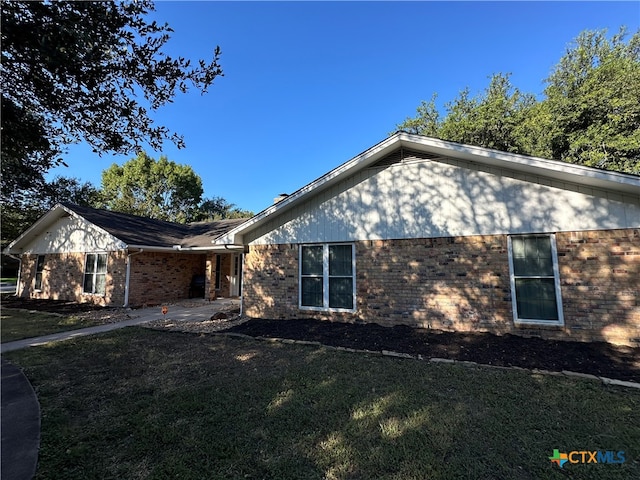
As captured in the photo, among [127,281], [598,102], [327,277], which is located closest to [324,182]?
[327,277]

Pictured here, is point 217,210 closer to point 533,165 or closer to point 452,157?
point 452,157

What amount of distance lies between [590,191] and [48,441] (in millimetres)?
9684

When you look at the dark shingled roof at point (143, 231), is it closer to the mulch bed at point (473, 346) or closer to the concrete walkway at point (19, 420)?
the concrete walkway at point (19, 420)

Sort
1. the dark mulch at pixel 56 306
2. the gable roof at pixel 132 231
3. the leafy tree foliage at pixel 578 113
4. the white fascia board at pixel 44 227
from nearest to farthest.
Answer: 1. the dark mulch at pixel 56 306
2. the gable roof at pixel 132 231
3. the white fascia board at pixel 44 227
4. the leafy tree foliage at pixel 578 113

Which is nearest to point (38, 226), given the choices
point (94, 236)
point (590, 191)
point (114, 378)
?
Result: point (94, 236)

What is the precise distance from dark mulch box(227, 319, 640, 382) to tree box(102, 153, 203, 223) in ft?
104

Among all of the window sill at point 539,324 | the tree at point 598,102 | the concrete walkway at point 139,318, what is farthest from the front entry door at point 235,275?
the tree at point 598,102

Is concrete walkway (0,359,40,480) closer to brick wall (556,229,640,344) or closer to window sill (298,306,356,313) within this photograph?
window sill (298,306,356,313)

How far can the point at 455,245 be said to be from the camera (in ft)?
23.8

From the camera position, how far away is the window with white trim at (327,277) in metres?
8.40

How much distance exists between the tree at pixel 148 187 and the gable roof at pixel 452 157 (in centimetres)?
2954

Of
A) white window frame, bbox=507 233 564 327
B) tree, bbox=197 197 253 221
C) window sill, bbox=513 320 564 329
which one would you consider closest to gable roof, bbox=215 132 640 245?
white window frame, bbox=507 233 564 327

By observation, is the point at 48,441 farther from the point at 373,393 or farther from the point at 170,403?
the point at 373,393

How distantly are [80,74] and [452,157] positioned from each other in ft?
24.8
